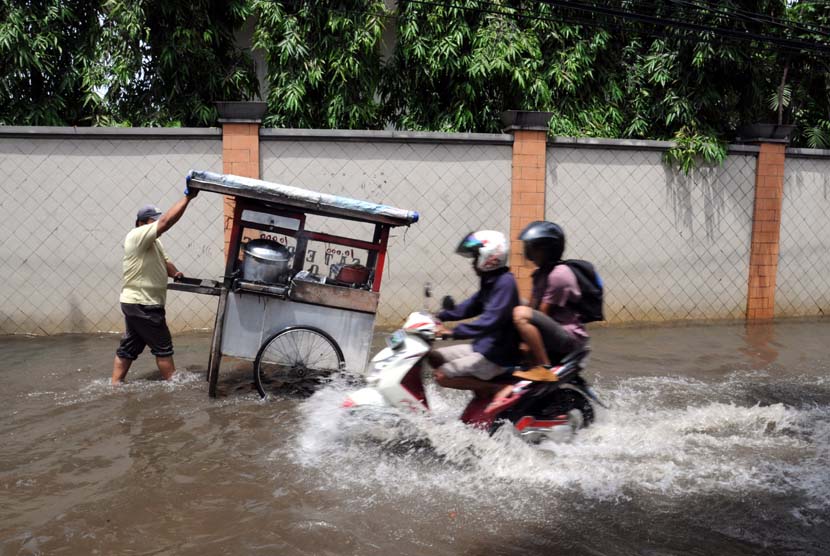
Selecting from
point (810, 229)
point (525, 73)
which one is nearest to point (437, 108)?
point (525, 73)

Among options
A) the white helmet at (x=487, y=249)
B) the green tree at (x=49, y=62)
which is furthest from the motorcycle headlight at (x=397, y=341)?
the green tree at (x=49, y=62)

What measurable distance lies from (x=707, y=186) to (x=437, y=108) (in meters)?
3.91

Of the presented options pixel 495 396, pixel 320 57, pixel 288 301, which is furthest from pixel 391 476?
pixel 320 57

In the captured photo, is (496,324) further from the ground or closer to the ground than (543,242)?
closer to the ground

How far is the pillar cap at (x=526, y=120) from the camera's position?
8711 mm

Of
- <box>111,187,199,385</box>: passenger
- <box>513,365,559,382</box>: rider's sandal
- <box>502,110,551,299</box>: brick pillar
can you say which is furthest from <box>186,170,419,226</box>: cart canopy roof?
<box>502,110,551,299</box>: brick pillar

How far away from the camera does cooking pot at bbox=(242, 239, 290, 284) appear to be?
5539mm

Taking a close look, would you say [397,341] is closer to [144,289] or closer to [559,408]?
[559,408]

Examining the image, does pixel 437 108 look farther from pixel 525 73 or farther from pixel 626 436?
pixel 626 436

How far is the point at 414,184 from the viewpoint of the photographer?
8.66m

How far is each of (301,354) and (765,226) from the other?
276 inches

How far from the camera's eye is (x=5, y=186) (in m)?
8.14

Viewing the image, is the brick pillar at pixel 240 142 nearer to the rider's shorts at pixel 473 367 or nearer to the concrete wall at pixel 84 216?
the concrete wall at pixel 84 216

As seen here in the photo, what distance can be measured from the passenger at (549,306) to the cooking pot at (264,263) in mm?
2020
